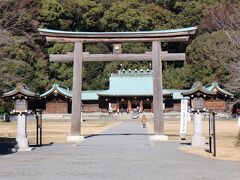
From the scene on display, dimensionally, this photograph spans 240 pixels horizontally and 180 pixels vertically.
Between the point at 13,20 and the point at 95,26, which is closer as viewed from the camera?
the point at 13,20

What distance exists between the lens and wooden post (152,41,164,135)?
2205 centimetres

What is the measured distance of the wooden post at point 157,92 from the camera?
2205 centimetres

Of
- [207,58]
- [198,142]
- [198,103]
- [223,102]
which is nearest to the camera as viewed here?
[198,142]

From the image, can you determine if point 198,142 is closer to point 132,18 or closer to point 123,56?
point 123,56

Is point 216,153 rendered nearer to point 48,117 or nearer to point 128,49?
point 48,117

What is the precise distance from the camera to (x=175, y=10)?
7481 cm

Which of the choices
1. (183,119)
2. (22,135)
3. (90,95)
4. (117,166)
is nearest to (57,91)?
(90,95)

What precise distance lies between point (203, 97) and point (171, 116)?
3512cm

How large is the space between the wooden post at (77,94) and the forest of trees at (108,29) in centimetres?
2252

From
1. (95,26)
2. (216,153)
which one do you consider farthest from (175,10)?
(216,153)

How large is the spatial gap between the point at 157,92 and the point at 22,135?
7.40 m

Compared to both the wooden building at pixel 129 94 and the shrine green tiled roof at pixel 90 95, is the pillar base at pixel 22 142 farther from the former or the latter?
the shrine green tiled roof at pixel 90 95

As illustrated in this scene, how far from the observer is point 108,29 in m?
68.8

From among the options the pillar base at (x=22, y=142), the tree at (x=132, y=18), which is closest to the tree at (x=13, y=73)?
the tree at (x=132, y=18)
